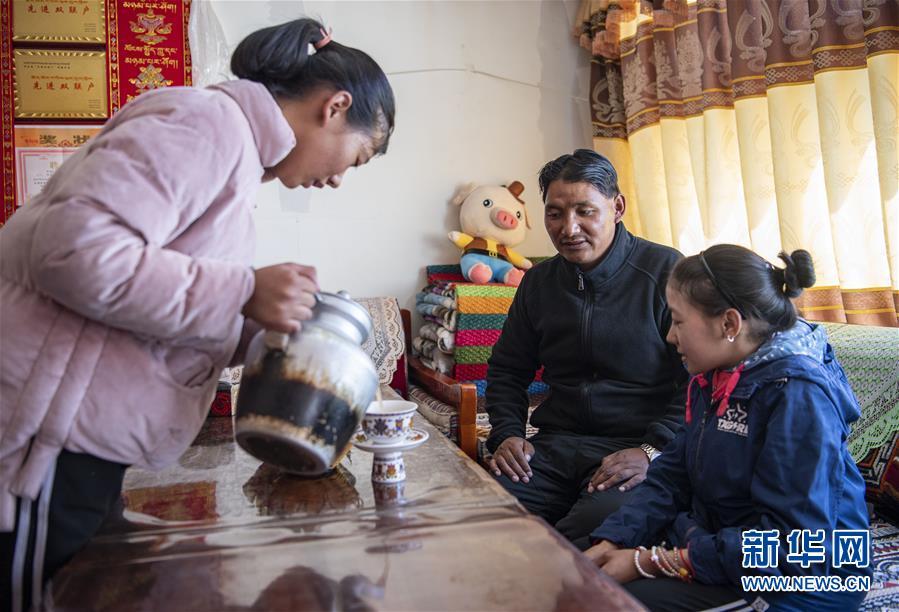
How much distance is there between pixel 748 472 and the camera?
3.96 ft

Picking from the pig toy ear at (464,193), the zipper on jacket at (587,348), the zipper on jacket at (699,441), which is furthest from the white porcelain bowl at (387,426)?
the pig toy ear at (464,193)

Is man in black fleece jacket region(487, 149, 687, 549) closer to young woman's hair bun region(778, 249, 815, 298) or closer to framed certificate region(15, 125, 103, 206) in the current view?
young woman's hair bun region(778, 249, 815, 298)

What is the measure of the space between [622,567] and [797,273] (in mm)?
598

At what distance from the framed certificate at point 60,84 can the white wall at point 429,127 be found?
0.55 meters

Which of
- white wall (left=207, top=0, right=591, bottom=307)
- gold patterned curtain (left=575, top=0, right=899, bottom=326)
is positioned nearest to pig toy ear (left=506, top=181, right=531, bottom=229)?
white wall (left=207, top=0, right=591, bottom=307)

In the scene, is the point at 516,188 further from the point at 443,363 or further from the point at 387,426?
the point at 387,426

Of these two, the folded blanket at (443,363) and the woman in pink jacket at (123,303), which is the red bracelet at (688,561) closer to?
the woman in pink jacket at (123,303)

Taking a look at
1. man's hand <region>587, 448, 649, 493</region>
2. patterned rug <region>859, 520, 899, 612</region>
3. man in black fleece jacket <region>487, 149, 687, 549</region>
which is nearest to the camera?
patterned rug <region>859, 520, 899, 612</region>

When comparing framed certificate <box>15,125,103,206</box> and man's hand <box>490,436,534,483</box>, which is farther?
framed certificate <box>15,125,103,206</box>

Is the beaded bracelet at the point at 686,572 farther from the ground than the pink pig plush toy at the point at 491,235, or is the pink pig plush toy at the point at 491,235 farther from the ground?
the pink pig plush toy at the point at 491,235

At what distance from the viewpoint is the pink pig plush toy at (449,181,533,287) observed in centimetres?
299

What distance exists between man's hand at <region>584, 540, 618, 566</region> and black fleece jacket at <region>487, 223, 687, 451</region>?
47cm

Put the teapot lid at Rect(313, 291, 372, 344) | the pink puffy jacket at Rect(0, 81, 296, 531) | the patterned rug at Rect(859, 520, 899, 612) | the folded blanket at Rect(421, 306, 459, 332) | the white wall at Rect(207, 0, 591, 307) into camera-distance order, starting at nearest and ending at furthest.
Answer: the pink puffy jacket at Rect(0, 81, 296, 531)
the teapot lid at Rect(313, 291, 372, 344)
the patterned rug at Rect(859, 520, 899, 612)
the folded blanket at Rect(421, 306, 459, 332)
the white wall at Rect(207, 0, 591, 307)

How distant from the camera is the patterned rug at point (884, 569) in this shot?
129 cm
